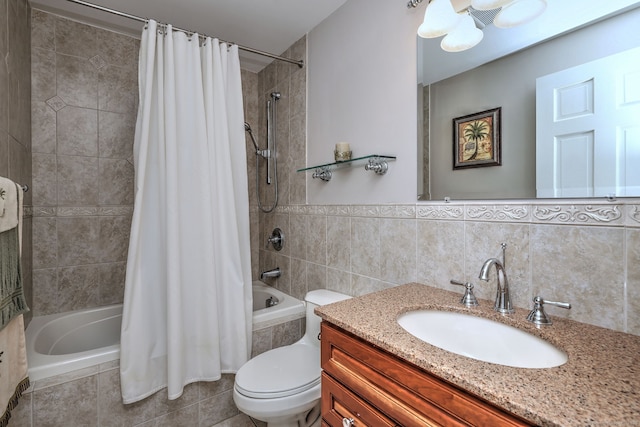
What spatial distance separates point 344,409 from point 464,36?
1.40m

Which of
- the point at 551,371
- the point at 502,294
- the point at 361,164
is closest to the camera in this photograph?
the point at 551,371

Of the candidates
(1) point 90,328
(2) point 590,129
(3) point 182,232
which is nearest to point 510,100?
(2) point 590,129

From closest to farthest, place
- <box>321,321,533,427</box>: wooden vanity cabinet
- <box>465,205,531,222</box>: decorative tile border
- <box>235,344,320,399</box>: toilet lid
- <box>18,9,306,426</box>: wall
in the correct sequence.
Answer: <box>321,321,533,427</box>: wooden vanity cabinet < <box>465,205,531,222</box>: decorative tile border < <box>235,344,320,399</box>: toilet lid < <box>18,9,306,426</box>: wall

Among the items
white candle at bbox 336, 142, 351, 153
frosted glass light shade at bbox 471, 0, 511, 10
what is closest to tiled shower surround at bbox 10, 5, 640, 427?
white candle at bbox 336, 142, 351, 153

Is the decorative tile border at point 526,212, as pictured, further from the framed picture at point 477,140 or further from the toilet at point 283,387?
the toilet at point 283,387

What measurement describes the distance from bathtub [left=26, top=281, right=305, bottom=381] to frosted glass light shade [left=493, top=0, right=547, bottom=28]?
5.77 feet

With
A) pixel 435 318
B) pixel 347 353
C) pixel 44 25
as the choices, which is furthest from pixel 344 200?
pixel 44 25

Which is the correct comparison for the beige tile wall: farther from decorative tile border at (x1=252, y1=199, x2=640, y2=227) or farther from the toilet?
the toilet

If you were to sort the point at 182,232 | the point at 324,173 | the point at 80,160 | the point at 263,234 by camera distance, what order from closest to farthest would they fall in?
1. the point at 182,232
2. the point at 324,173
3. the point at 80,160
4. the point at 263,234

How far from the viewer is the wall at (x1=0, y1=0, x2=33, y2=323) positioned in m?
1.36

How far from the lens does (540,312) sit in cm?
90

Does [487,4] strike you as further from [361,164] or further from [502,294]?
[502,294]

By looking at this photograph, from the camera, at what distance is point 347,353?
2.98 ft

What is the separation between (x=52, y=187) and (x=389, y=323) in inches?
88.5
